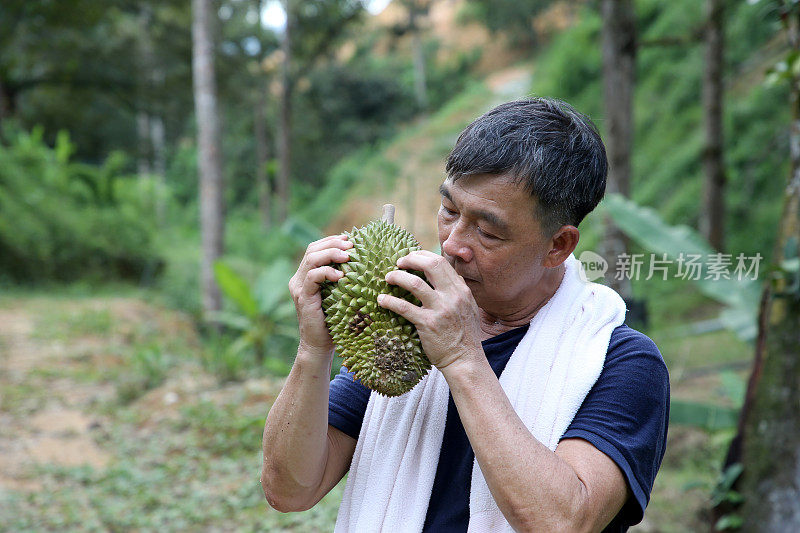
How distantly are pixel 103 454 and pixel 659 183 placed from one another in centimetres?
877

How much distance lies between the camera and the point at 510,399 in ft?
4.61

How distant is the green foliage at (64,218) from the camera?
10.8m

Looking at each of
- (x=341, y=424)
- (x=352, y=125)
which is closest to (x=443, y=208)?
(x=341, y=424)

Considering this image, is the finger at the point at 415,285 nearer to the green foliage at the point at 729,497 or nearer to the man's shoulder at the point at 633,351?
the man's shoulder at the point at 633,351

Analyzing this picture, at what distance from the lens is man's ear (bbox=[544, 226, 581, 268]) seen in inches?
58.1

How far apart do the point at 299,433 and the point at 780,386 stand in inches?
101

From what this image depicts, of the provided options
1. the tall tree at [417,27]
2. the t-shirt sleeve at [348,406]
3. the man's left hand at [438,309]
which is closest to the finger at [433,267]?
the man's left hand at [438,309]

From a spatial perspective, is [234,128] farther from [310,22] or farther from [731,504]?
[731,504]

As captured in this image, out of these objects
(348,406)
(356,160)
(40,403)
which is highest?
(348,406)

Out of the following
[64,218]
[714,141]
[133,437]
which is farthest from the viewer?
[64,218]

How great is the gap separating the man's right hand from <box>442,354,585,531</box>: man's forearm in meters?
0.33


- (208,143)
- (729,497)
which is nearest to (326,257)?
(729,497)

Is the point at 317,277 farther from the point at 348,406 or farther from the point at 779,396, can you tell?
the point at 779,396

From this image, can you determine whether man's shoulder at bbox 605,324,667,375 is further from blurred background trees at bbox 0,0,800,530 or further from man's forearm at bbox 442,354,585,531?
blurred background trees at bbox 0,0,800,530
